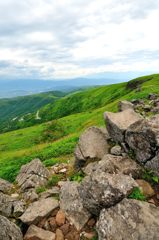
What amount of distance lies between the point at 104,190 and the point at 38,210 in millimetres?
4953

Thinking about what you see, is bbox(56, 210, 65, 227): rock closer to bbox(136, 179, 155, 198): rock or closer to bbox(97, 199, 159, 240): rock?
bbox(97, 199, 159, 240): rock

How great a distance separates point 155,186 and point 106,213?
413cm

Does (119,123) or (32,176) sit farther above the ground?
(119,123)

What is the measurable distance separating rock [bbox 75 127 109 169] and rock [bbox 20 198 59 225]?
538 centimetres

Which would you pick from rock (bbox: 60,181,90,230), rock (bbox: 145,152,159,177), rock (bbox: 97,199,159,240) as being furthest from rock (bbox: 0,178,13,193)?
rock (bbox: 145,152,159,177)

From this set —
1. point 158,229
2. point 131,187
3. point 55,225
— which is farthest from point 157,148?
point 55,225

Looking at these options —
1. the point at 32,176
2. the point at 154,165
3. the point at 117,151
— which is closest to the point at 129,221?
the point at 154,165

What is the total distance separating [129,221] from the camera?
1362cm

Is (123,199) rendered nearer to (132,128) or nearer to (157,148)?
(157,148)

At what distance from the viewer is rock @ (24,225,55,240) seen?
15.0 m

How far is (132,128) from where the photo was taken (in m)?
18.9

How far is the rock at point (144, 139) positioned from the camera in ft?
56.1

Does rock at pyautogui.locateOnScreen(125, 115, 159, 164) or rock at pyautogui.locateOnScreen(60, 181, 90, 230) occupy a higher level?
rock at pyautogui.locateOnScreen(125, 115, 159, 164)

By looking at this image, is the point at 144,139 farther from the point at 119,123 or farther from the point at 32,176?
the point at 32,176
